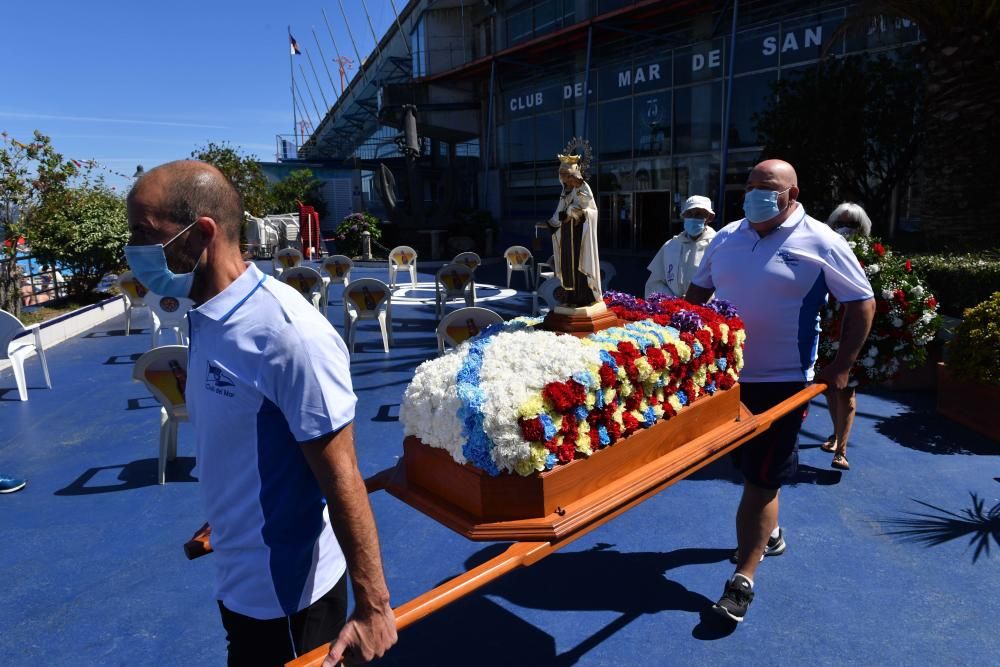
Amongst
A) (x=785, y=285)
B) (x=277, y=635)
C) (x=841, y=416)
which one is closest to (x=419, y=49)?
(x=841, y=416)

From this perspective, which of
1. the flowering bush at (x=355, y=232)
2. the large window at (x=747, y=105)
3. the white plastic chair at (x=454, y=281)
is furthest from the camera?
the flowering bush at (x=355, y=232)

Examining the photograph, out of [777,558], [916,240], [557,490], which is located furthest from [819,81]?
[557,490]

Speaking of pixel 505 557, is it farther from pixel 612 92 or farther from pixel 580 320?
pixel 612 92

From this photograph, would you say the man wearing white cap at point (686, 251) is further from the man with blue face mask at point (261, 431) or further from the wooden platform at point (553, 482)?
the man with blue face mask at point (261, 431)

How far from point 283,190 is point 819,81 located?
105 ft

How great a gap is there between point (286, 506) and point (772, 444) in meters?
2.53

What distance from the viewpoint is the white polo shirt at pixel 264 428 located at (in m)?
1.65

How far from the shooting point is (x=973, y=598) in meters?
3.44

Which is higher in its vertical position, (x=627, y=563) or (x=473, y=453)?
(x=473, y=453)

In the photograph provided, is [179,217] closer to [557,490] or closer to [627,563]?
[557,490]

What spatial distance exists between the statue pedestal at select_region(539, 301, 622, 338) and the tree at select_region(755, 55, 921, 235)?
443 inches

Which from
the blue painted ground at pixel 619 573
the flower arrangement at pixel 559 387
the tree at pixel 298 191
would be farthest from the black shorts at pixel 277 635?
the tree at pixel 298 191

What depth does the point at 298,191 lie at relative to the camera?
3850 cm

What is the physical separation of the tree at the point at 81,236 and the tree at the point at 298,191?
78.5 feet
